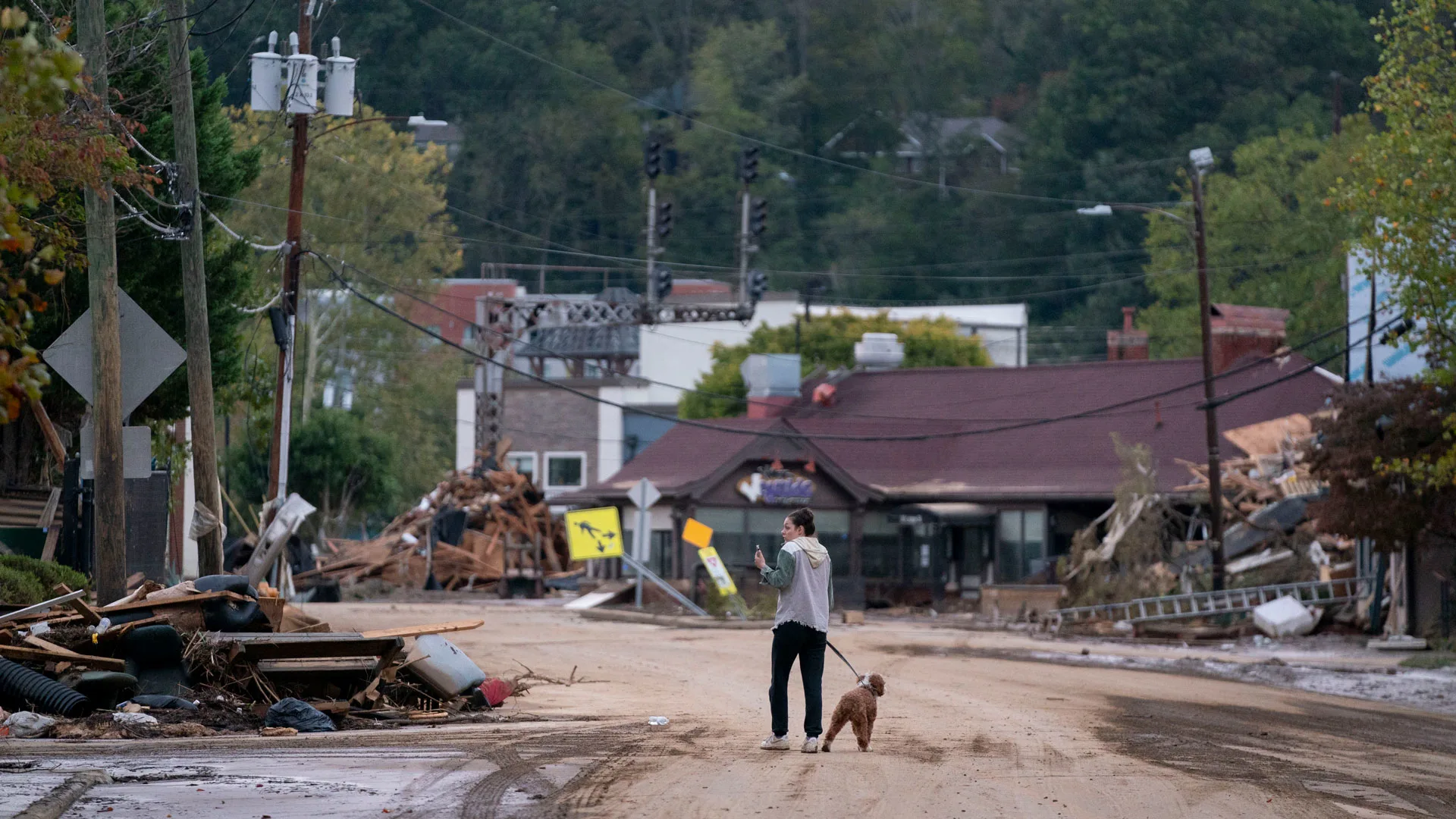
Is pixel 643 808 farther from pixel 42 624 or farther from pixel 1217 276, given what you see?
pixel 1217 276

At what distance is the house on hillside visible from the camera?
139ft

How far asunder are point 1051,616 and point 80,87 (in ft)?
87.9

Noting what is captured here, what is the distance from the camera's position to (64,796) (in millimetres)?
9766

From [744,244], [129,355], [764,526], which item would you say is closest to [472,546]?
[764,526]

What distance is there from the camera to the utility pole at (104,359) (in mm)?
16000

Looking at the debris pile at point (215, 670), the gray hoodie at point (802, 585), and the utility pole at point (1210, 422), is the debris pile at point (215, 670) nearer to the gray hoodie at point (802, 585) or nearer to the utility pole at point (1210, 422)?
the gray hoodie at point (802, 585)

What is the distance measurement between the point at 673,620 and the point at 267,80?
40.8 feet

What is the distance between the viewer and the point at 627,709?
16547 mm

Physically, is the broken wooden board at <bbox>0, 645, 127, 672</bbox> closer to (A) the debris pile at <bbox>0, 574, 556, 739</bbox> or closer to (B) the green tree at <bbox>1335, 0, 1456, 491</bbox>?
(A) the debris pile at <bbox>0, 574, 556, 739</bbox>

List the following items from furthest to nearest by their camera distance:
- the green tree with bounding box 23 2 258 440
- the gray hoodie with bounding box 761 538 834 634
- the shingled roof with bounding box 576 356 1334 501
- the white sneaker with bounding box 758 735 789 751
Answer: the shingled roof with bounding box 576 356 1334 501
the green tree with bounding box 23 2 258 440
the white sneaker with bounding box 758 735 789 751
the gray hoodie with bounding box 761 538 834 634

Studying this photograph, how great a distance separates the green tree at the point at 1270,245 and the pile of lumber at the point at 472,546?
3061 cm

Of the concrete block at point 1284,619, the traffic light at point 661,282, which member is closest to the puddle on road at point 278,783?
the concrete block at point 1284,619

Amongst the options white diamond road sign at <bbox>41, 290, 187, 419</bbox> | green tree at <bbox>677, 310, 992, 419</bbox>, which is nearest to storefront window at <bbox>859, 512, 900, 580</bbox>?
green tree at <bbox>677, 310, 992, 419</bbox>

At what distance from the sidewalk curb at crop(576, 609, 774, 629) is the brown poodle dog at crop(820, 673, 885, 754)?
1784 centimetres
